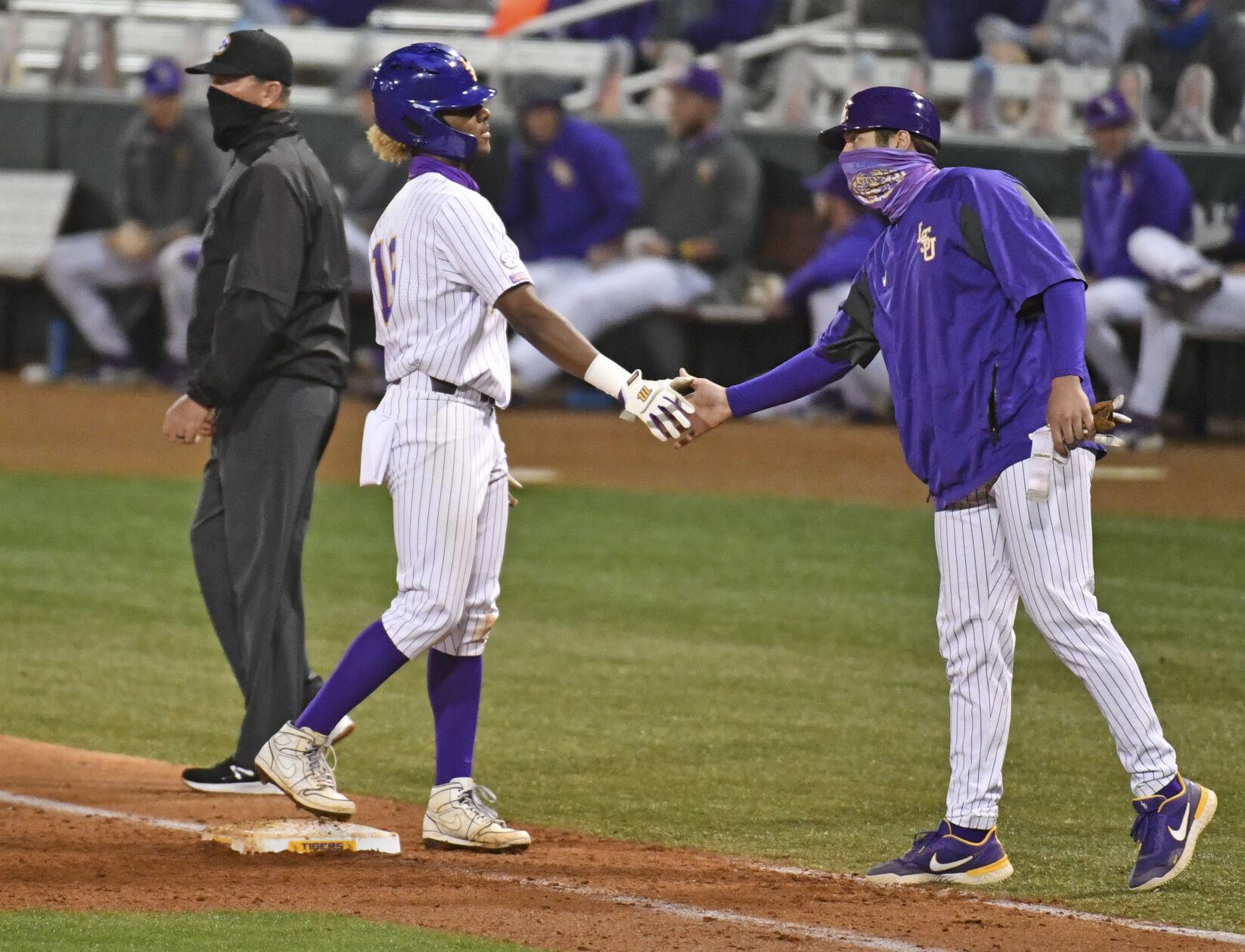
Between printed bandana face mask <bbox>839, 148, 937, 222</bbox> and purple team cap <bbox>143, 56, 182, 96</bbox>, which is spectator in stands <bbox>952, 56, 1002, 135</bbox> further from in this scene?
printed bandana face mask <bbox>839, 148, 937, 222</bbox>

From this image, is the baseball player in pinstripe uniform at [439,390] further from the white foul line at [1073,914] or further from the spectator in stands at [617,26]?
the spectator in stands at [617,26]

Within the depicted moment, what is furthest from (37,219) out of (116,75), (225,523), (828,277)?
(225,523)

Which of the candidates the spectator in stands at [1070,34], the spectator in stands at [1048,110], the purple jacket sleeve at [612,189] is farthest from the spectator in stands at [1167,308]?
the purple jacket sleeve at [612,189]

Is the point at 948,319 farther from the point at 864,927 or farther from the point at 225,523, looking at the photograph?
the point at 225,523

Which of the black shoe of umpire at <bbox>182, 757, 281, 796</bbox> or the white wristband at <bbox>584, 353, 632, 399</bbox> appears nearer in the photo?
the white wristband at <bbox>584, 353, 632, 399</bbox>

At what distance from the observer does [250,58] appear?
5.71 metres

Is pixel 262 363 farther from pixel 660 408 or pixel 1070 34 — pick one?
pixel 1070 34

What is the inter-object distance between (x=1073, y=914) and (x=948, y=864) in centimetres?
37

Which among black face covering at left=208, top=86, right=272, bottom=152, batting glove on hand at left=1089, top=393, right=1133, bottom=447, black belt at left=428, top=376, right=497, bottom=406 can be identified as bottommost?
black belt at left=428, top=376, right=497, bottom=406

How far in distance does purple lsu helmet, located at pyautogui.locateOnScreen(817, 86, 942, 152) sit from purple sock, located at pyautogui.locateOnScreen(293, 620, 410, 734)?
63.0 inches

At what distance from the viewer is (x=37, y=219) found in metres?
17.8

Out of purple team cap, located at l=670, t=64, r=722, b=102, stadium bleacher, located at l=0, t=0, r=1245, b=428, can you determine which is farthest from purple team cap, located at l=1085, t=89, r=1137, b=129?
purple team cap, located at l=670, t=64, r=722, b=102

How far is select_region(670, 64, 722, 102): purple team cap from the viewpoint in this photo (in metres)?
15.3

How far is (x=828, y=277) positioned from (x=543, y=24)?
14.2ft
